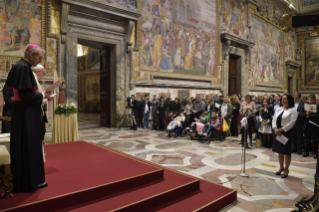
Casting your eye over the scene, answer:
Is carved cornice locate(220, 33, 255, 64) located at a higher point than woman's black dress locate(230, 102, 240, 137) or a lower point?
higher

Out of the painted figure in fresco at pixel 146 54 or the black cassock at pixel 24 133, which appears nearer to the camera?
the black cassock at pixel 24 133

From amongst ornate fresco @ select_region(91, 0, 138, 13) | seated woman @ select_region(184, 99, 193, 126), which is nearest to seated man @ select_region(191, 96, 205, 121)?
seated woman @ select_region(184, 99, 193, 126)

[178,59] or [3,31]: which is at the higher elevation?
[178,59]

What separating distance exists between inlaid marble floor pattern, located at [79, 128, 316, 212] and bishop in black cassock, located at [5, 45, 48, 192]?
2.64 metres

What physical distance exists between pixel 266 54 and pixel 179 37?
39.8ft

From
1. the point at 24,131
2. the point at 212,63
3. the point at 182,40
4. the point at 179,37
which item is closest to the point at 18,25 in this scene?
the point at 24,131

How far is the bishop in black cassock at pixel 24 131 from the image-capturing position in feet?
9.12

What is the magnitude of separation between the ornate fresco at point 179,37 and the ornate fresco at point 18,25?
15.9ft

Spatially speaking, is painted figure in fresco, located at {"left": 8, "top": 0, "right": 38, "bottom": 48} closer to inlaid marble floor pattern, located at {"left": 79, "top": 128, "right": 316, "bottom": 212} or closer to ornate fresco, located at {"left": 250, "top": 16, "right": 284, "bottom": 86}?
inlaid marble floor pattern, located at {"left": 79, "top": 128, "right": 316, "bottom": 212}

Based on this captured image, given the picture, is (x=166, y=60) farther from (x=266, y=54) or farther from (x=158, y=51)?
(x=266, y=54)

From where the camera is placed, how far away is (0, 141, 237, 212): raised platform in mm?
2752

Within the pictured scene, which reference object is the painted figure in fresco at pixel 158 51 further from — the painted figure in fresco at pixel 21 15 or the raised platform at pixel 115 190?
the raised platform at pixel 115 190

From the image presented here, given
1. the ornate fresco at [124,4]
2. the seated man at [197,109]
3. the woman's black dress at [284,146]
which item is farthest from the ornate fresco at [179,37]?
the woman's black dress at [284,146]

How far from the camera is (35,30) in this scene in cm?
834
